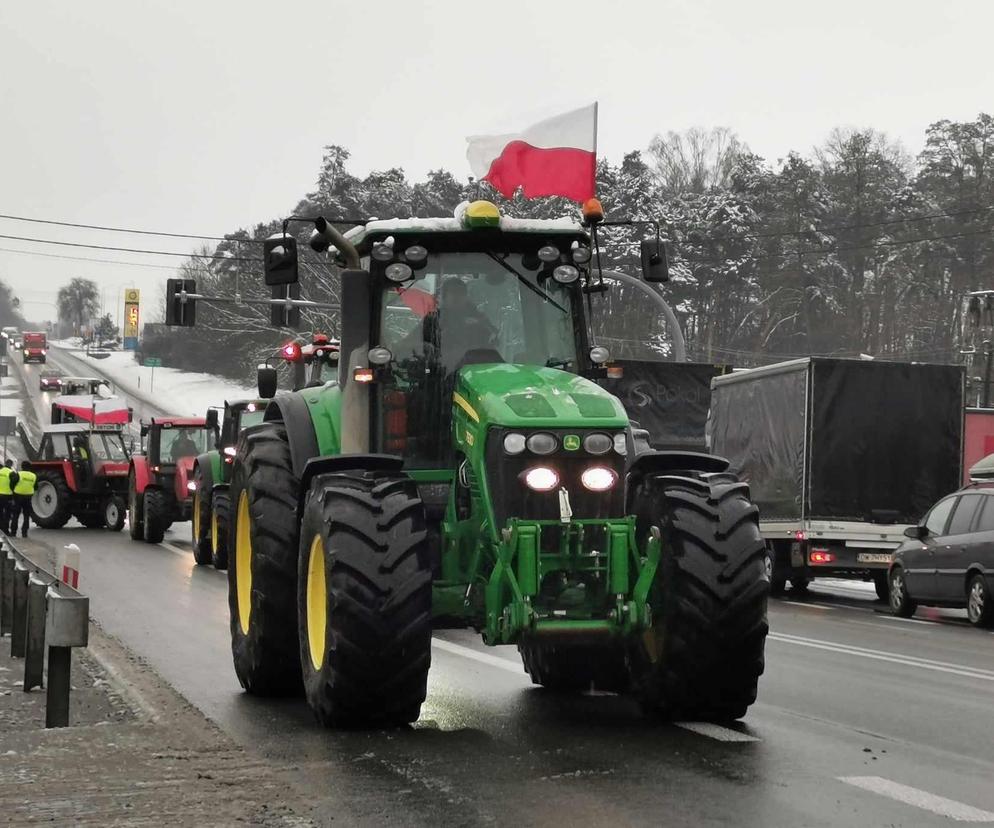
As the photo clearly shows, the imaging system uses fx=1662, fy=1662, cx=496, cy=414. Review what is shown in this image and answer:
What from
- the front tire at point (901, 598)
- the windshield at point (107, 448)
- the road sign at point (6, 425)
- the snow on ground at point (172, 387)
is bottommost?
the front tire at point (901, 598)

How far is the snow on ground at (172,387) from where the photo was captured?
312ft

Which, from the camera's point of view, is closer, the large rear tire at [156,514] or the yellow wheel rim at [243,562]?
the yellow wheel rim at [243,562]

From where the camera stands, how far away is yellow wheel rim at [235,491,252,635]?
36.0 feet

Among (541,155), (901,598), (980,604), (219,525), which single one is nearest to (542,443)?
(541,155)

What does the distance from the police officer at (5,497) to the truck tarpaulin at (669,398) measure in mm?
12107

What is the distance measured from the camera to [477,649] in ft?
45.1

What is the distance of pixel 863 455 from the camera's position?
907 inches

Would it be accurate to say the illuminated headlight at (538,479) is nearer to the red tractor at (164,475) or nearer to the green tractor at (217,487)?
the green tractor at (217,487)

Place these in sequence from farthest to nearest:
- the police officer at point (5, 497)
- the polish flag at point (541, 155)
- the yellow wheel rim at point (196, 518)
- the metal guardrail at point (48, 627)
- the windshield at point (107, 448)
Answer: the windshield at point (107, 448) → the police officer at point (5, 497) → the yellow wheel rim at point (196, 518) → the polish flag at point (541, 155) → the metal guardrail at point (48, 627)

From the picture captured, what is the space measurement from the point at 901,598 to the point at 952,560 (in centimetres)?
130

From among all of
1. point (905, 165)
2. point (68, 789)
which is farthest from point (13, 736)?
point (905, 165)

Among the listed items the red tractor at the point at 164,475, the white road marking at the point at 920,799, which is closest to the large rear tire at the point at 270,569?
the white road marking at the point at 920,799

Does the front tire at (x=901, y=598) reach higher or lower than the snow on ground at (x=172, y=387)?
lower

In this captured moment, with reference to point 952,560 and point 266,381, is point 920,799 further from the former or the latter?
point 952,560
